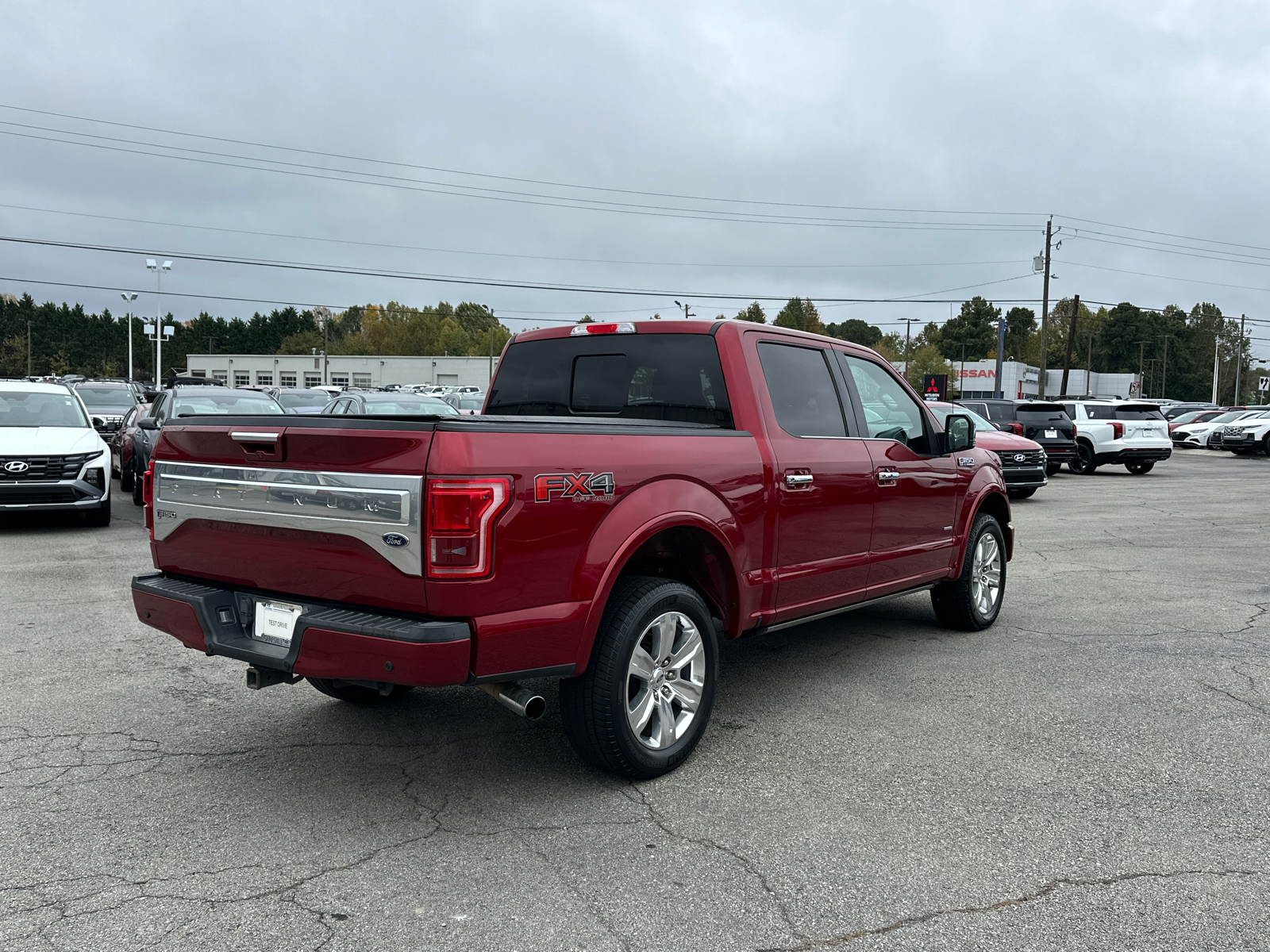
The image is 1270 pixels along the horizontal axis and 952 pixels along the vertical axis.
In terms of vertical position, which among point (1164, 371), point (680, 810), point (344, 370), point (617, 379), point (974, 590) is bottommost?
point (680, 810)

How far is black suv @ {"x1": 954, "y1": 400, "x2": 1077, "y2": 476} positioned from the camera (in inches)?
860

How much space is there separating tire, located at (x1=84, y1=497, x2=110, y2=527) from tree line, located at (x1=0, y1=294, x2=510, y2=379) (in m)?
114

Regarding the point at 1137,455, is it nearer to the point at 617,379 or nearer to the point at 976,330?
the point at 617,379

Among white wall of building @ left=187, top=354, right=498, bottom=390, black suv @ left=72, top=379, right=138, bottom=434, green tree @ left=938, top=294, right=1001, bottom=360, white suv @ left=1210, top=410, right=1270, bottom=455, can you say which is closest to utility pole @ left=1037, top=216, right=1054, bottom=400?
white suv @ left=1210, top=410, right=1270, bottom=455

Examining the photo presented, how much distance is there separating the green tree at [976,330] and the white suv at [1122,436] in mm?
109647

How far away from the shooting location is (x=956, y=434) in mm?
6230

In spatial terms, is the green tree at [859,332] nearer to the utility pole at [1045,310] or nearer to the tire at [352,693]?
the utility pole at [1045,310]

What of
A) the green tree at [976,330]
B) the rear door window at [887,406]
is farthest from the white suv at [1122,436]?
the green tree at [976,330]

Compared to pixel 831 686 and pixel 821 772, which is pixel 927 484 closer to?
pixel 831 686

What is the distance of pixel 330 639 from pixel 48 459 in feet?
30.8

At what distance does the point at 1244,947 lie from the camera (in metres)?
2.84

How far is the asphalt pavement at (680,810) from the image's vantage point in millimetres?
2947

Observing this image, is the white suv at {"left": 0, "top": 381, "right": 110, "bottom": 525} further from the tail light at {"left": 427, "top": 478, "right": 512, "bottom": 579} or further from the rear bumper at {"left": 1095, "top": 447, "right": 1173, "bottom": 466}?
the rear bumper at {"left": 1095, "top": 447, "right": 1173, "bottom": 466}

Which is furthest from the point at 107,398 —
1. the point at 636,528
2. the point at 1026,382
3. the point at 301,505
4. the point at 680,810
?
the point at 1026,382
